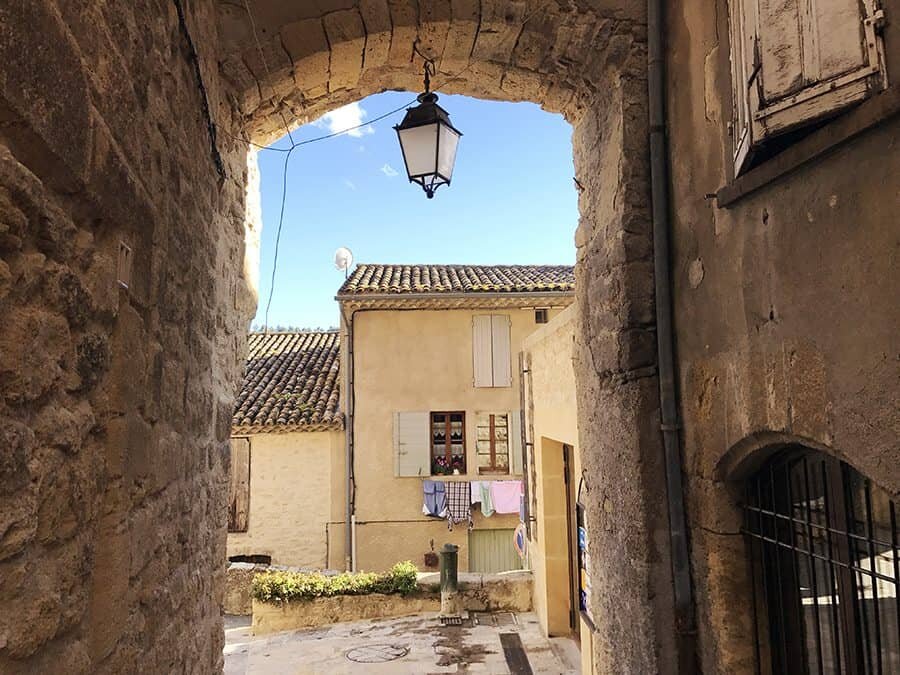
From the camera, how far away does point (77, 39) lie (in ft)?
4.45

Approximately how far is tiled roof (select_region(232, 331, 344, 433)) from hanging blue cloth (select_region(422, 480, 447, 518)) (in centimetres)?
214

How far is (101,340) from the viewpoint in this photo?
1550 millimetres

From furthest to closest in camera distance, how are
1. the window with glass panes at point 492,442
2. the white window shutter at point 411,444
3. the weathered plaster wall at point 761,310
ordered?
1. the window with glass panes at point 492,442
2. the white window shutter at point 411,444
3. the weathered plaster wall at point 761,310

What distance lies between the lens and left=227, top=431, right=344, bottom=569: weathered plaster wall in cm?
1309

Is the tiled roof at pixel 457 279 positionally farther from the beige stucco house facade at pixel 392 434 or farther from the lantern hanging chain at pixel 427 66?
the lantern hanging chain at pixel 427 66

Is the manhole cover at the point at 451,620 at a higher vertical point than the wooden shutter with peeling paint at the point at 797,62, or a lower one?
lower

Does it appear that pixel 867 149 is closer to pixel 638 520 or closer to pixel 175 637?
pixel 638 520

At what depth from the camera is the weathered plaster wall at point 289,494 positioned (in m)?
13.1

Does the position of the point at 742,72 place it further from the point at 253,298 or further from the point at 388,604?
the point at 388,604

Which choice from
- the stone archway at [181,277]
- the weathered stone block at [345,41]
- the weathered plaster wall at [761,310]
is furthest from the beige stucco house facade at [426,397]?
the weathered plaster wall at [761,310]

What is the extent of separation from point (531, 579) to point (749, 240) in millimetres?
7208

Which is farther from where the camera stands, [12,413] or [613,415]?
[613,415]

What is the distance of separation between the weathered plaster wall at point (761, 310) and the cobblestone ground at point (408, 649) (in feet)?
15.1

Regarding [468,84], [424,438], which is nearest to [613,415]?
[468,84]
